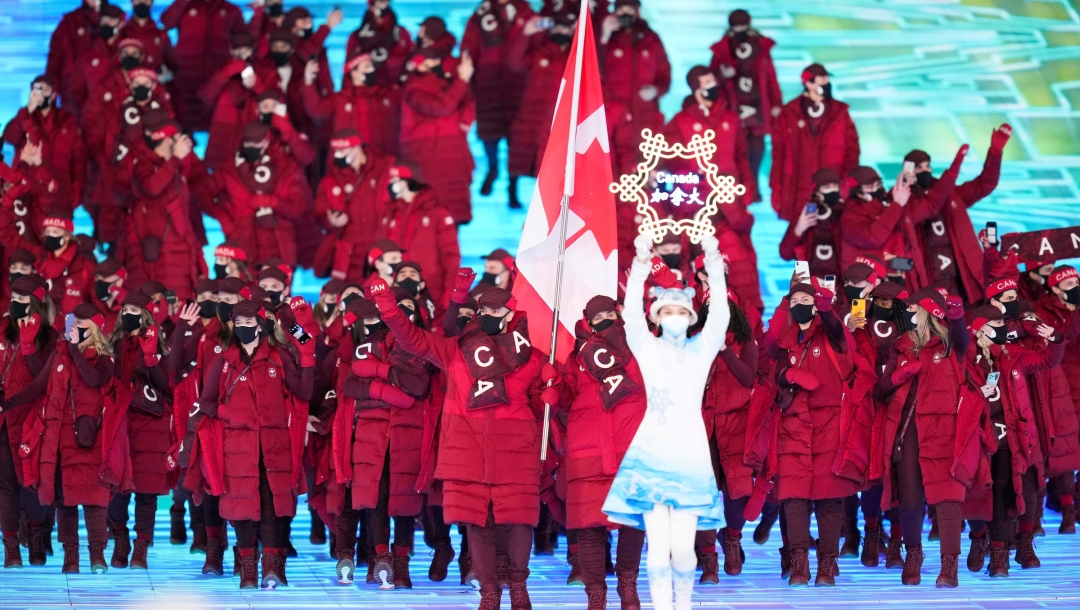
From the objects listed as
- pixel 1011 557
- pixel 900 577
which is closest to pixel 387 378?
pixel 900 577

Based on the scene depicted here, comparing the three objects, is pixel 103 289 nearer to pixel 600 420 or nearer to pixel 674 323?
pixel 600 420

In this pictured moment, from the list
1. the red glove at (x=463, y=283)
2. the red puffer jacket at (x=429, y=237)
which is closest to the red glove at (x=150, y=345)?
the red glove at (x=463, y=283)

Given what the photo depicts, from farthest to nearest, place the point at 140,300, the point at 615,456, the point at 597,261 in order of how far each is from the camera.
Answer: the point at 140,300
the point at 597,261
the point at 615,456

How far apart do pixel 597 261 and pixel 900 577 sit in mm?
2637

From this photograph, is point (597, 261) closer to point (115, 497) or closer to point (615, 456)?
point (615, 456)

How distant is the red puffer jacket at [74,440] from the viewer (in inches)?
392

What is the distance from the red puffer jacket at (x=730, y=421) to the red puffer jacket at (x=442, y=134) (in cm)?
399

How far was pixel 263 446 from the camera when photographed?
9617 mm

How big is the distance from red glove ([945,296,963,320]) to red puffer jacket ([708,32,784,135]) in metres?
4.38

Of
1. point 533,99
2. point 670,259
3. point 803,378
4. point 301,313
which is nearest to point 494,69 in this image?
point 533,99

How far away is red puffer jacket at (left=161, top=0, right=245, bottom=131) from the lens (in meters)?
14.4

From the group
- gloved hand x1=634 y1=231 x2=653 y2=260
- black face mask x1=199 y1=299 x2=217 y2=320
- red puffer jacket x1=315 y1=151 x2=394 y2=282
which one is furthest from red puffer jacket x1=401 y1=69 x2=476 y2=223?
gloved hand x1=634 y1=231 x2=653 y2=260

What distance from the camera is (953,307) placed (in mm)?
9297

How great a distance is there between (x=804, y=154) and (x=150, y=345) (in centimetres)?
560
